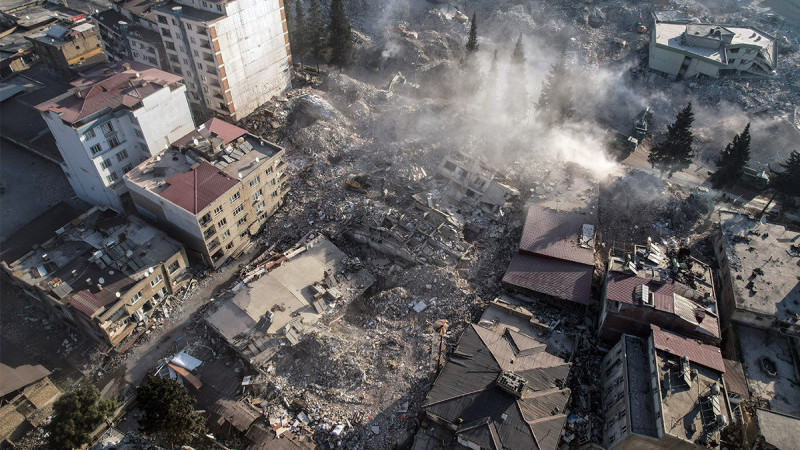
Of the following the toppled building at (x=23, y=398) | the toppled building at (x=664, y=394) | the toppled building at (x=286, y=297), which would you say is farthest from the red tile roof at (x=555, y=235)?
the toppled building at (x=23, y=398)

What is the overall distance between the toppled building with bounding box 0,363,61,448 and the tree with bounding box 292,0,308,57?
50740 mm

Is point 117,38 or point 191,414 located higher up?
point 117,38

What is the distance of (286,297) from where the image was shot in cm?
4038

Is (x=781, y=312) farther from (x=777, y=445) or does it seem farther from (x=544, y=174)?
(x=544, y=174)

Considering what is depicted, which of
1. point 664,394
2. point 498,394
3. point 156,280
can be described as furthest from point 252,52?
point 664,394

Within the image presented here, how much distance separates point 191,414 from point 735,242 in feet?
151

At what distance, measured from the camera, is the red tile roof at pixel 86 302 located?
38.2m

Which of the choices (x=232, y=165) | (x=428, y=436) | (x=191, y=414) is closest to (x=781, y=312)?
(x=428, y=436)

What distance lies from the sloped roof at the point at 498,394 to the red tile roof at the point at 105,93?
3652cm

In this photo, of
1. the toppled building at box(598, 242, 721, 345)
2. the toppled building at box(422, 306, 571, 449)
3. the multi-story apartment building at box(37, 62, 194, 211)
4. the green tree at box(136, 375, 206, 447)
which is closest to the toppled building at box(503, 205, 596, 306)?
the toppled building at box(598, 242, 721, 345)

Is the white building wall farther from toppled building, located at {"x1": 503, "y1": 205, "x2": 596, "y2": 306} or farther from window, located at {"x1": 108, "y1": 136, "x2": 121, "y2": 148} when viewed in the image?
toppled building, located at {"x1": 503, "y1": 205, "x2": 596, "y2": 306}

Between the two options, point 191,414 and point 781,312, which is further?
point 781,312

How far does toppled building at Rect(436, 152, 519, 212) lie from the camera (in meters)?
48.3

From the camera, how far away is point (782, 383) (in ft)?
119
